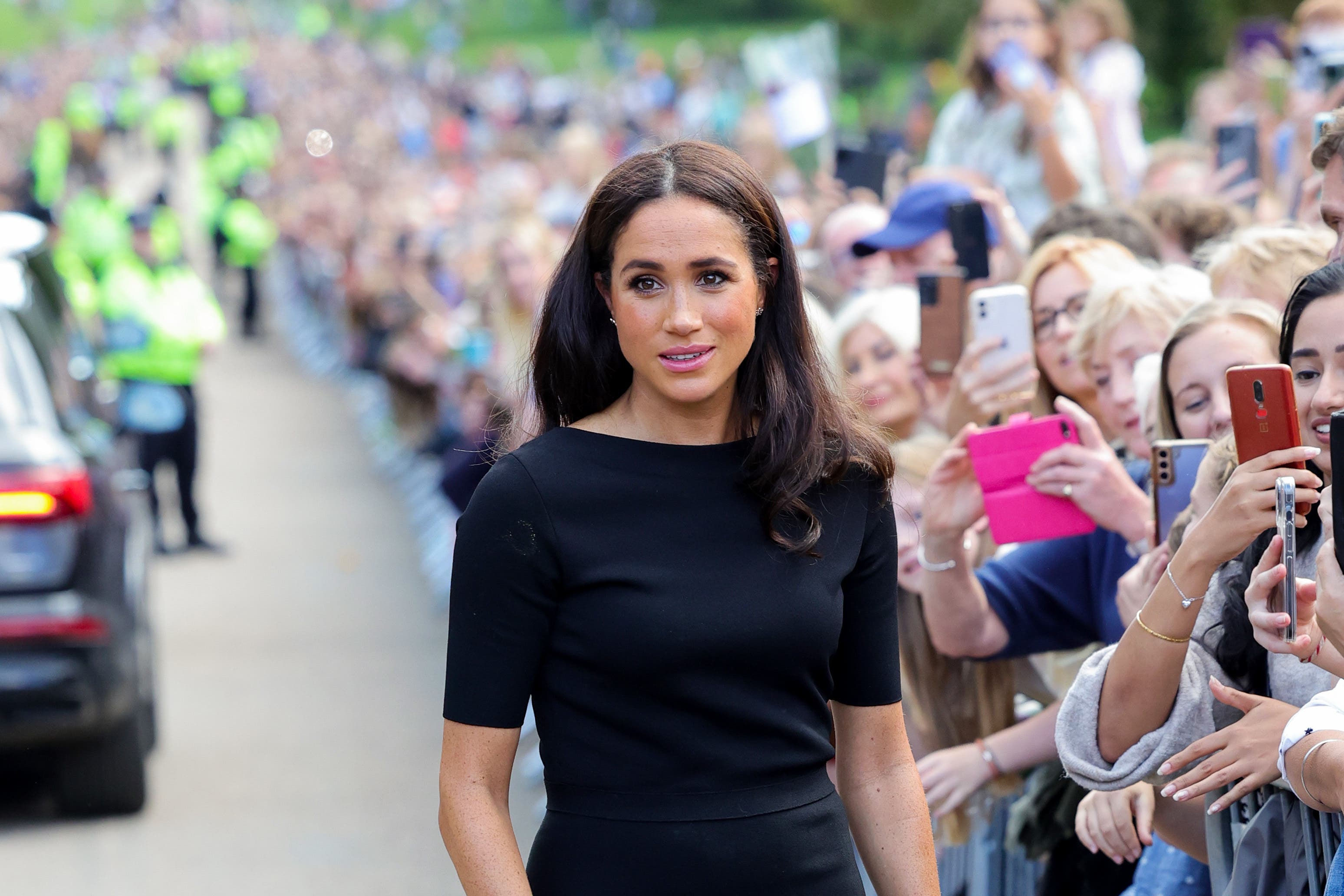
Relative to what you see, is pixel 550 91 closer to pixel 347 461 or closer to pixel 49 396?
pixel 347 461

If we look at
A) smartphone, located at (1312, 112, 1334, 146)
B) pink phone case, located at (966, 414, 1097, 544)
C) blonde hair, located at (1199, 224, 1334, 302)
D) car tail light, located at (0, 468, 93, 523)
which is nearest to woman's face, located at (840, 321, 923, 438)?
blonde hair, located at (1199, 224, 1334, 302)

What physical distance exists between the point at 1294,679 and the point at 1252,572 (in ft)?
0.73

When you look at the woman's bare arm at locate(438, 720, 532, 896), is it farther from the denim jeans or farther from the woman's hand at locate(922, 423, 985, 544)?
the denim jeans

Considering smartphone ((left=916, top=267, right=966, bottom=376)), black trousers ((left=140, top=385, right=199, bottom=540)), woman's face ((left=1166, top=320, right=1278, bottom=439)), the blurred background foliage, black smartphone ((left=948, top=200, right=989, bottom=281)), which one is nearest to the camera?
woman's face ((left=1166, top=320, right=1278, bottom=439))

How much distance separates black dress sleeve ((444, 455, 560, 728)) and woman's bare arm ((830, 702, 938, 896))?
20.8 inches

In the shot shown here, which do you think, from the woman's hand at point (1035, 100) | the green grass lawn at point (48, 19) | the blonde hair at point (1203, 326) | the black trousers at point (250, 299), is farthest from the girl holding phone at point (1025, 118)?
the green grass lawn at point (48, 19)

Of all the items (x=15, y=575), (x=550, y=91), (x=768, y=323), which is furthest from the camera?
(x=550, y=91)

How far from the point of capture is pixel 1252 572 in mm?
2887

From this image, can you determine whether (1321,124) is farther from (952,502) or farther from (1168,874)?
(1168,874)

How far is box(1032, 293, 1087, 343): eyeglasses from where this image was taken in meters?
4.54

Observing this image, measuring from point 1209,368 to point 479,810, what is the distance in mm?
1721

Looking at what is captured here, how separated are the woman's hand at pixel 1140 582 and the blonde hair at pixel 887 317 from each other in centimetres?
175

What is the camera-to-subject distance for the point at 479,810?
2613mm

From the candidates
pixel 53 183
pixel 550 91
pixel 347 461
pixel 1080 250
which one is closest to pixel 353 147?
pixel 53 183
